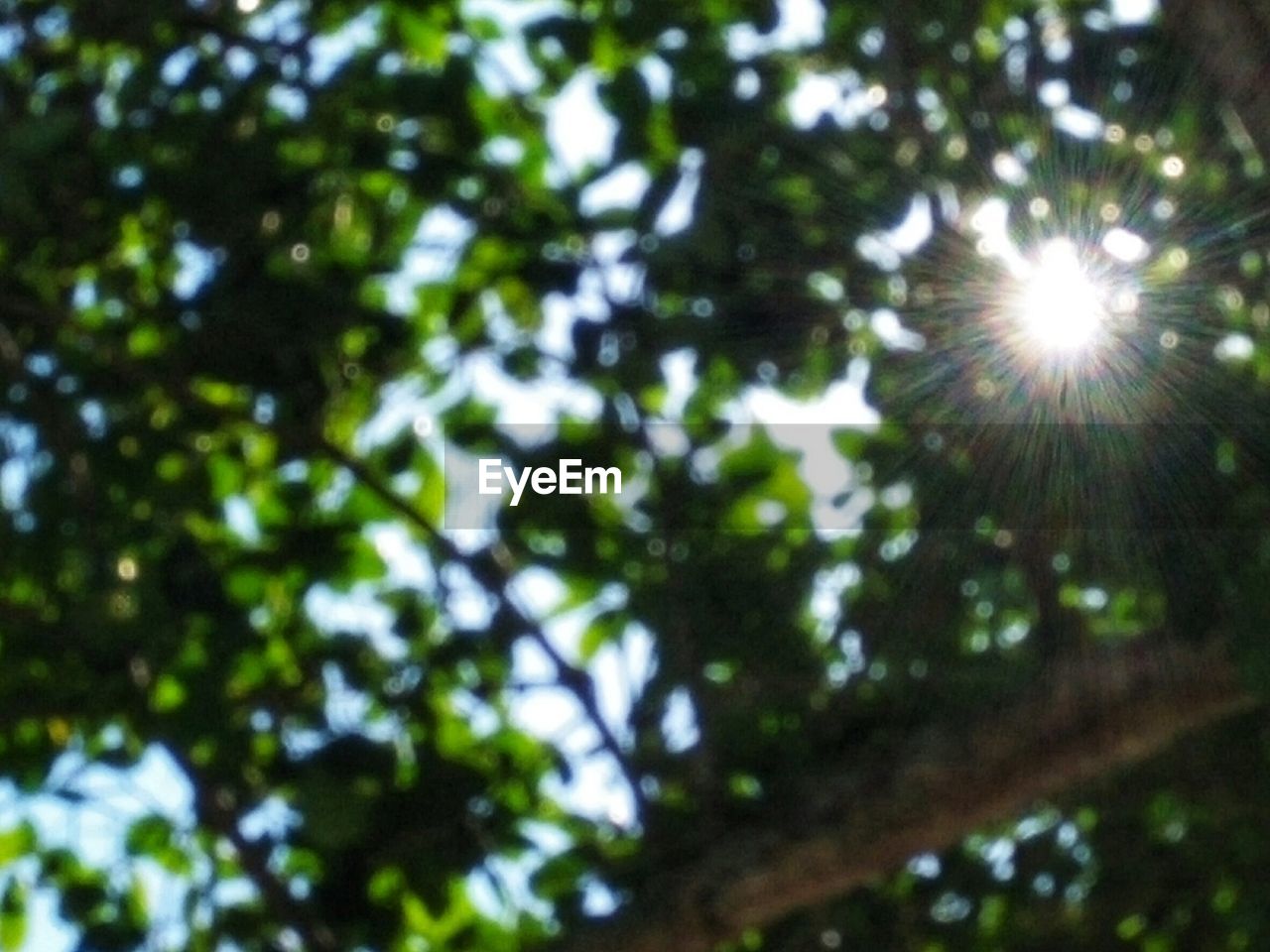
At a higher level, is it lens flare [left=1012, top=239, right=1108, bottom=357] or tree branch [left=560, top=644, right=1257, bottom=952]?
lens flare [left=1012, top=239, right=1108, bottom=357]

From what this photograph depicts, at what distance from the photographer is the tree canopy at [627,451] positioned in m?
2.92

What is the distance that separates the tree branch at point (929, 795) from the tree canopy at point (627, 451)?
1.0 inches

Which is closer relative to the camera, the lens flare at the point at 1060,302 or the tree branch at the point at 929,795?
the tree branch at the point at 929,795

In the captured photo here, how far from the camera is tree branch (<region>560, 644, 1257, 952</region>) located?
2535 millimetres

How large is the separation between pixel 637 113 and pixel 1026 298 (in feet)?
2.23

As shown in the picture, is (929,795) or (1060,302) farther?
(1060,302)

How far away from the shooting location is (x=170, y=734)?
3.10 m

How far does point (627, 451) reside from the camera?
327 centimetres

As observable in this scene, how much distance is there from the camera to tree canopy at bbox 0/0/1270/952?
115 inches

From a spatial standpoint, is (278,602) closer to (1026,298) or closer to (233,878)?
(233,878)

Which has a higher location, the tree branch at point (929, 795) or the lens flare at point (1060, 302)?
the lens flare at point (1060, 302)

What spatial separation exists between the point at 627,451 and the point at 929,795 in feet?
2.89

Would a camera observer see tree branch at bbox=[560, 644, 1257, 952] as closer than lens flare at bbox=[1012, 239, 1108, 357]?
Yes

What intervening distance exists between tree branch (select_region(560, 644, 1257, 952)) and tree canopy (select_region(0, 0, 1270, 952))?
0.08ft
